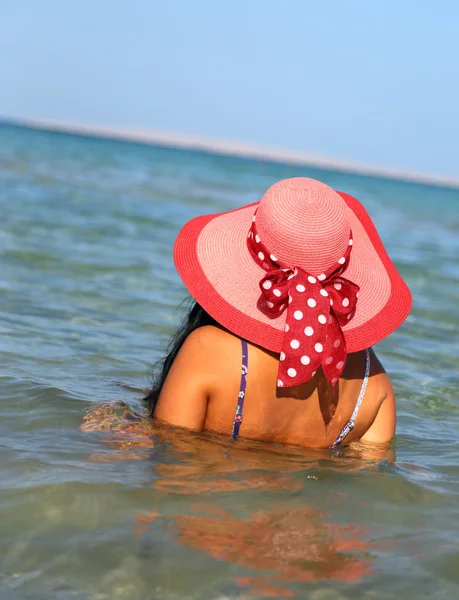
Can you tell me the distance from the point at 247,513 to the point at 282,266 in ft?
2.49

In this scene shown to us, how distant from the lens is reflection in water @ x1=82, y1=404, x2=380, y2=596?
2293 millimetres

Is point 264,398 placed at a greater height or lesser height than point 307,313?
lesser

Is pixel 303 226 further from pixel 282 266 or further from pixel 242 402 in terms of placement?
pixel 242 402

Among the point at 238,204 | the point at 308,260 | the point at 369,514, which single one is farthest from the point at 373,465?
the point at 238,204

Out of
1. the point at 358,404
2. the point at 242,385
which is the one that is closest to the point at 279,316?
the point at 242,385

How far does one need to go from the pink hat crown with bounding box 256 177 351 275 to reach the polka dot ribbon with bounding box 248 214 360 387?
30mm

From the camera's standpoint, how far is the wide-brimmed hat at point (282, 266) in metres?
2.57

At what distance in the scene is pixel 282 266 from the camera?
2.61 meters

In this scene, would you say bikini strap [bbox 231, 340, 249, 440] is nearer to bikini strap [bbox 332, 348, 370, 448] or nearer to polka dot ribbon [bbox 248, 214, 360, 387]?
polka dot ribbon [bbox 248, 214, 360, 387]

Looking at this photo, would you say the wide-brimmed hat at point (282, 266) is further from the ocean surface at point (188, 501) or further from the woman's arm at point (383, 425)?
the ocean surface at point (188, 501)

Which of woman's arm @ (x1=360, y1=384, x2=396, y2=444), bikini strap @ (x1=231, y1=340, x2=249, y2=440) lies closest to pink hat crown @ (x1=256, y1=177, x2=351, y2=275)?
bikini strap @ (x1=231, y1=340, x2=249, y2=440)

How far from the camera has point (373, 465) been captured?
301 centimetres

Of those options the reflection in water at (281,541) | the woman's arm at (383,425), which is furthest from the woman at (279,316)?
the reflection in water at (281,541)

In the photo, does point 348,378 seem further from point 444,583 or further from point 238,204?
point 238,204
